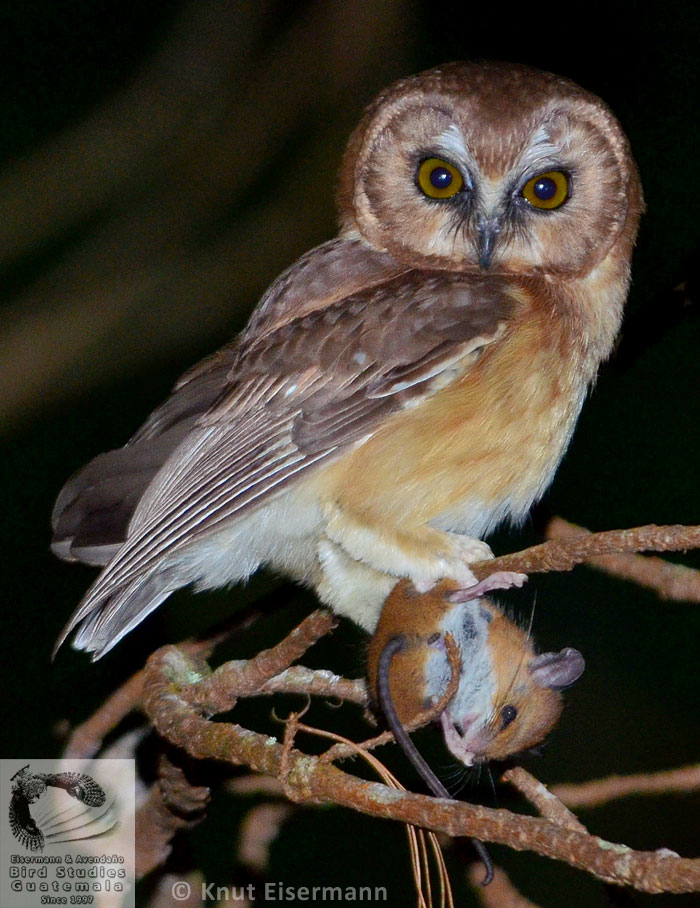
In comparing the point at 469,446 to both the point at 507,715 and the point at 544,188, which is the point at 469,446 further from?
the point at 544,188

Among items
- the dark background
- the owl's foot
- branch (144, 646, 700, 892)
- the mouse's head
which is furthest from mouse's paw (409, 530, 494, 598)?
the dark background

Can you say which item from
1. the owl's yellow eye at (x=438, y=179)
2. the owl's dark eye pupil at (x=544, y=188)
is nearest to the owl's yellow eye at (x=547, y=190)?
the owl's dark eye pupil at (x=544, y=188)

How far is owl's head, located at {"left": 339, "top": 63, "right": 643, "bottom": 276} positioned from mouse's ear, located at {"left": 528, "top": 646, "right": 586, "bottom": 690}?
78 cm

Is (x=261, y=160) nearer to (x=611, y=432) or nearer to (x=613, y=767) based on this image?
(x=611, y=432)

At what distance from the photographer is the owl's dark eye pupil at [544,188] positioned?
199cm

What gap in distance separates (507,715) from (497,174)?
39.9 inches

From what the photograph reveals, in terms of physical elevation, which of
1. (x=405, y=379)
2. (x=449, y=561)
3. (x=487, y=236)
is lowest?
(x=449, y=561)

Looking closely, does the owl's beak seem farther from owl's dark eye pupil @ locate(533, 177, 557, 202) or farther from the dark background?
the dark background

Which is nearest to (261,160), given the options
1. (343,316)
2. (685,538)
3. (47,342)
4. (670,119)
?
(47,342)

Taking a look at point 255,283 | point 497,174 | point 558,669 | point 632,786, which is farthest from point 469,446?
point 255,283

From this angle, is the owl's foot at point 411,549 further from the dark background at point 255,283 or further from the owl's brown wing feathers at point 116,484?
the dark background at point 255,283

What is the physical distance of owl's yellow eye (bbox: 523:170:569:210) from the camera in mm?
1986

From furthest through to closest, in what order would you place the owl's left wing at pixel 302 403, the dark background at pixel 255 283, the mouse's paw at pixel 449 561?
1. the dark background at pixel 255 283
2. the owl's left wing at pixel 302 403
3. the mouse's paw at pixel 449 561

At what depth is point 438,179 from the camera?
6.67ft
